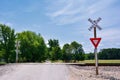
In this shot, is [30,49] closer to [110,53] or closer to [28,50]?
[28,50]

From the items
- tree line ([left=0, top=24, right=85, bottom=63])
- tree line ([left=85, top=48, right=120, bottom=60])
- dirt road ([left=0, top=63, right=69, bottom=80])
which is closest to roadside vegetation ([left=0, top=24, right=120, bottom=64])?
tree line ([left=0, top=24, right=85, bottom=63])

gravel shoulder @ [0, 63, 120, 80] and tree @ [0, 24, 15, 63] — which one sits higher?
tree @ [0, 24, 15, 63]

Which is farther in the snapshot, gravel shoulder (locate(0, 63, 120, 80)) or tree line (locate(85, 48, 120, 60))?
tree line (locate(85, 48, 120, 60))

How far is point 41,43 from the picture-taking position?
98.1m

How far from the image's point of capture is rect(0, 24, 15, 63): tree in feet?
267

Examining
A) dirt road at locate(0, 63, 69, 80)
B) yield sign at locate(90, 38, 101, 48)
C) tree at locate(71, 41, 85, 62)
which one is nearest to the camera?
dirt road at locate(0, 63, 69, 80)

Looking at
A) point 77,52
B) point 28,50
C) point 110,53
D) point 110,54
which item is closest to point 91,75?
point 28,50

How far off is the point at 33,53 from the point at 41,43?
8.43 metres

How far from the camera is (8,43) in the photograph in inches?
3214

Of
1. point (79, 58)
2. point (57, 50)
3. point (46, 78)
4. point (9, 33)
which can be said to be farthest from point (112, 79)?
point (79, 58)

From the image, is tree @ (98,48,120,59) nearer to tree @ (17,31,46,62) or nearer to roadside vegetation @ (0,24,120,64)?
roadside vegetation @ (0,24,120,64)

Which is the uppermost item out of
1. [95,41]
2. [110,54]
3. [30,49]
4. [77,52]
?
[77,52]

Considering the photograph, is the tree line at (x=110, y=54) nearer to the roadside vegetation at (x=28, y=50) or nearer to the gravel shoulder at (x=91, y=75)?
the roadside vegetation at (x=28, y=50)

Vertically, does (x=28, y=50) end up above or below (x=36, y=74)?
above
